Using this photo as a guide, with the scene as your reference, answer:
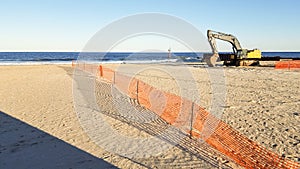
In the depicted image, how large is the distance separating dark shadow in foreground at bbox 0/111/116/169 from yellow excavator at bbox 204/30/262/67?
A: 79.3 ft

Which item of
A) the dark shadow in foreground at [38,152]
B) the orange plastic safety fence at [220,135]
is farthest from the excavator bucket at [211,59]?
the dark shadow in foreground at [38,152]

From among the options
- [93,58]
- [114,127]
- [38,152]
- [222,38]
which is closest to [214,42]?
[222,38]

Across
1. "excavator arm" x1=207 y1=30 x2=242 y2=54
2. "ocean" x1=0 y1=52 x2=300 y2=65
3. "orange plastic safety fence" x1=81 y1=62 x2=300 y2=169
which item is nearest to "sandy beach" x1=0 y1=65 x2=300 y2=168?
"orange plastic safety fence" x1=81 y1=62 x2=300 y2=169

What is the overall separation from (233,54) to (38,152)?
26.8 metres

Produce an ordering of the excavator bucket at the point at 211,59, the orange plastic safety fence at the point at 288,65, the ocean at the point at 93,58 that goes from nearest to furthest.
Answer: the orange plastic safety fence at the point at 288,65 < the excavator bucket at the point at 211,59 < the ocean at the point at 93,58

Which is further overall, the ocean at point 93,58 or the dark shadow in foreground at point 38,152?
the ocean at point 93,58

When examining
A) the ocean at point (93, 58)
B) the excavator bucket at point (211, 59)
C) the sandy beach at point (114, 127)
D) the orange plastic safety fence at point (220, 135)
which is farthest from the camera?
the ocean at point (93, 58)

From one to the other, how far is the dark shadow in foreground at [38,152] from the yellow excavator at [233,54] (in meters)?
24.2

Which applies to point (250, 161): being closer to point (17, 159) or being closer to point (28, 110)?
point (17, 159)

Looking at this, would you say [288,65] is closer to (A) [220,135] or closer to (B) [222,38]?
(B) [222,38]

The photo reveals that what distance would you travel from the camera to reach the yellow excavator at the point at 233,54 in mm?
27763

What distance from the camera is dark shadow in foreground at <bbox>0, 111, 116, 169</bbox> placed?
187 inches

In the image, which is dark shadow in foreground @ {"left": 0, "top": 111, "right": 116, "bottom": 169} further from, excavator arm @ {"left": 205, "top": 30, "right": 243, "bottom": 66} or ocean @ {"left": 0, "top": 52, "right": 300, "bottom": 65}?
ocean @ {"left": 0, "top": 52, "right": 300, "bottom": 65}

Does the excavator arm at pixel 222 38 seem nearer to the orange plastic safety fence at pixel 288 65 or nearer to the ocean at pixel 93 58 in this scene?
the orange plastic safety fence at pixel 288 65
